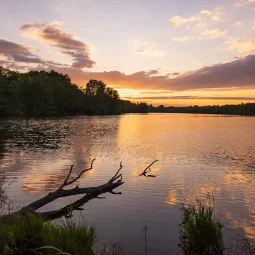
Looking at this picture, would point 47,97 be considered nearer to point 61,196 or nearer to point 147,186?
point 147,186

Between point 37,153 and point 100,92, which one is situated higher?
point 100,92

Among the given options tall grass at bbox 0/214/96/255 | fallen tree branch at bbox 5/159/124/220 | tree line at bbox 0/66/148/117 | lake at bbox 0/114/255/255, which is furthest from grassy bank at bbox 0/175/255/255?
tree line at bbox 0/66/148/117

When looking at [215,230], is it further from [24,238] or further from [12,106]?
Answer: [12,106]

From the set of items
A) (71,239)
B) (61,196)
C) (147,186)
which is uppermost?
(71,239)

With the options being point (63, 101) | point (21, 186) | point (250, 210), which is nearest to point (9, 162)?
point (21, 186)

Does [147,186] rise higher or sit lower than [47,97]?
lower

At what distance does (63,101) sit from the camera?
140 m

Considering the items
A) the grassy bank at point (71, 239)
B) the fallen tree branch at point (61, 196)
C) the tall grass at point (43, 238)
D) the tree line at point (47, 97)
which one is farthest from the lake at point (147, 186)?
the tree line at point (47, 97)

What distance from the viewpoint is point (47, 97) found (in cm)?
12350

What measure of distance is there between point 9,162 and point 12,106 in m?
84.7

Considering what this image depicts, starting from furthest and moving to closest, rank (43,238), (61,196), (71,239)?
1. (61,196)
2. (43,238)
3. (71,239)

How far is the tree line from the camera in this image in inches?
4055

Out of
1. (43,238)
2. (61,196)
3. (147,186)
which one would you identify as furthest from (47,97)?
(43,238)

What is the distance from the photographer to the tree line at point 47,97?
338ft
